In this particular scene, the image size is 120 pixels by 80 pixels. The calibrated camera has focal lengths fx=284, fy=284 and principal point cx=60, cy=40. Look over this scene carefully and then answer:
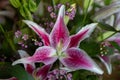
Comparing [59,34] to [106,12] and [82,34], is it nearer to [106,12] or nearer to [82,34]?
[82,34]

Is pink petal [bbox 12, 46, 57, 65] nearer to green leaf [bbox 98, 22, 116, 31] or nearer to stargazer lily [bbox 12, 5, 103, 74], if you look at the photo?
stargazer lily [bbox 12, 5, 103, 74]

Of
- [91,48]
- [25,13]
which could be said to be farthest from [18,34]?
[91,48]

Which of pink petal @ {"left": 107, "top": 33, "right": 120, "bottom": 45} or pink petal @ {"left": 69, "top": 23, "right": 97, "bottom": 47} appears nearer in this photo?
pink petal @ {"left": 69, "top": 23, "right": 97, "bottom": 47}

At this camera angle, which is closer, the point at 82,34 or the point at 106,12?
the point at 82,34

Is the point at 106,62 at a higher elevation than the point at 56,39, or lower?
lower

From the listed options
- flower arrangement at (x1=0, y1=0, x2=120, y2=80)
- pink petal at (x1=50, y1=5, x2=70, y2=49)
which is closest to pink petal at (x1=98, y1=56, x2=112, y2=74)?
flower arrangement at (x1=0, y1=0, x2=120, y2=80)
